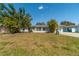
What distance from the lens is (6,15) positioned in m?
5.74

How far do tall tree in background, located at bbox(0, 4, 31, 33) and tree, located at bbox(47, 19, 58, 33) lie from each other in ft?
1.81

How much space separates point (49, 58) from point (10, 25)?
145 centimetres

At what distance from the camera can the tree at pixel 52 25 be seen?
18.2 ft

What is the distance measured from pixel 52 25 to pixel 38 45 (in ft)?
2.13

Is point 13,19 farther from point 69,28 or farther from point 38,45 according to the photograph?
point 69,28

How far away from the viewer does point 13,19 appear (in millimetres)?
5812

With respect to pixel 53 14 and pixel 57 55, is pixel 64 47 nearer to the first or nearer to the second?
pixel 57 55

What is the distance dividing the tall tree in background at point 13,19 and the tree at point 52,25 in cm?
Answer: 55

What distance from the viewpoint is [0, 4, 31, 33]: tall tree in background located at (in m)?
5.66

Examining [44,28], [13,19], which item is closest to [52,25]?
[44,28]

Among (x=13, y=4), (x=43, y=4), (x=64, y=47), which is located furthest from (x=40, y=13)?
(x=64, y=47)

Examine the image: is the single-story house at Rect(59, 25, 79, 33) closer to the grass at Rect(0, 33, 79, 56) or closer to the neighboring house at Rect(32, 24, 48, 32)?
the grass at Rect(0, 33, 79, 56)

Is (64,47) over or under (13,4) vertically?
under

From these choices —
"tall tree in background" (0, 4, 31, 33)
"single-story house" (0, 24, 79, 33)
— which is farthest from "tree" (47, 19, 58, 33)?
"tall tree in background" (0, 4, 31, 33)
